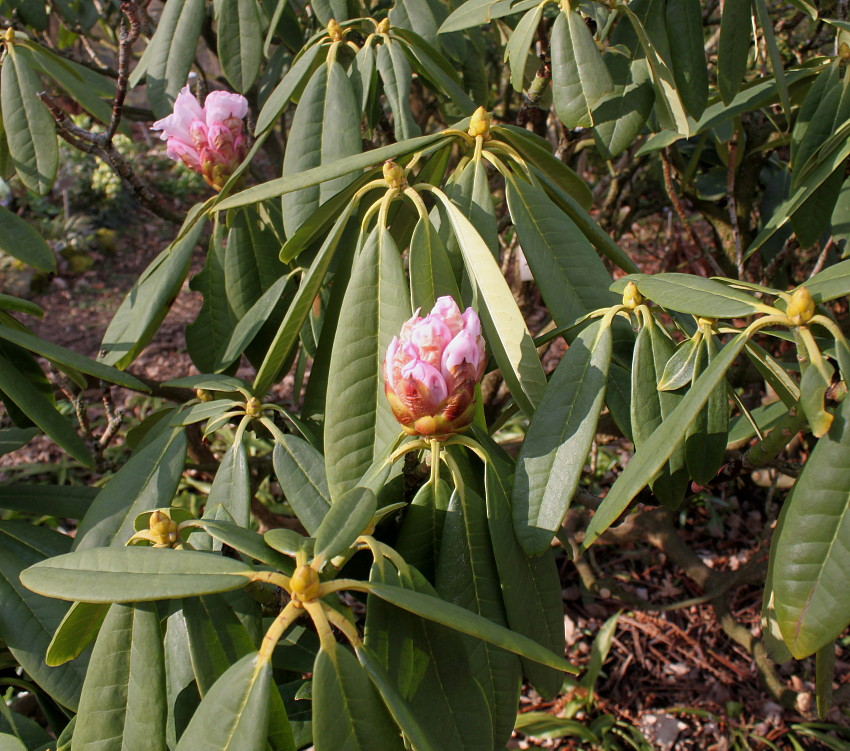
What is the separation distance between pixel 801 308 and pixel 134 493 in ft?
2.49

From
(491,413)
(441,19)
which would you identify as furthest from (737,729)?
(441,19)

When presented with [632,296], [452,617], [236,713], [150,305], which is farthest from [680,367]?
[150,305]

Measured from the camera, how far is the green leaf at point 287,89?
1.02 metres

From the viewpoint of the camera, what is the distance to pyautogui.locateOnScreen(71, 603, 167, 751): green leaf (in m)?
A: 0.60

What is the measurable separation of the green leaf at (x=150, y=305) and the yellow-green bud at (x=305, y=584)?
63cm

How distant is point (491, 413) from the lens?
174cm

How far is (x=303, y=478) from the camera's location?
859 mm

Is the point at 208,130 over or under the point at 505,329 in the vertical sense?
over

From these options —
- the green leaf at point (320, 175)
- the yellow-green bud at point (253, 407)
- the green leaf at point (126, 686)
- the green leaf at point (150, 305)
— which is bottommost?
the green leaf at point (126, 686)

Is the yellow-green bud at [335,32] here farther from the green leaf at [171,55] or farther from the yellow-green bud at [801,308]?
the yellow-green bud at [801,308]

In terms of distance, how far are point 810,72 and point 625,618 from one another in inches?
67.0

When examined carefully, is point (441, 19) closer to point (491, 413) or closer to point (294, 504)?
point (491, 413)

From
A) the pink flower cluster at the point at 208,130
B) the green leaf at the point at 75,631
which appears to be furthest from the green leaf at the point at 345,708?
the pink flower cluster at the point at 208,130

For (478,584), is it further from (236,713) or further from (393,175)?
(393,175)
